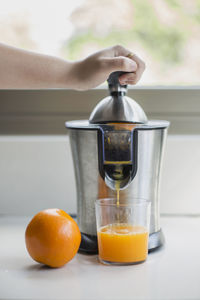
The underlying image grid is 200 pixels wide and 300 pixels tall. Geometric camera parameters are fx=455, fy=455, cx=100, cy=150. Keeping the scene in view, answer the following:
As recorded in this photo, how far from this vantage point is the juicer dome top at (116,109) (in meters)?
0.87

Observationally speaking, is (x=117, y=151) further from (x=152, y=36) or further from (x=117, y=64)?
(x=152, y=36)

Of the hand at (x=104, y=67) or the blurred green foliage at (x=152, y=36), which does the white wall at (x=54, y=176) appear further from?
the blurred green foliage at (x=152, y=36)

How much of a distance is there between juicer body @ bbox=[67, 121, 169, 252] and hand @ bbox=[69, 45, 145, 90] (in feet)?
0.31

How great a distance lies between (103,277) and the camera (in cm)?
76

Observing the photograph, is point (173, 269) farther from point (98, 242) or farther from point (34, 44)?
point (34, 44)

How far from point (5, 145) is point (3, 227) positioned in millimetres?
234

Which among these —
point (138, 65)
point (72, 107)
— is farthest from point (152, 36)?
point (138, 65)

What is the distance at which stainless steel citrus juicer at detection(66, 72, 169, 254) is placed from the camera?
0.84 m

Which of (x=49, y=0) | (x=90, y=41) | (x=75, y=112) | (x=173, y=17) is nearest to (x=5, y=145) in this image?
(x=75, y=112)

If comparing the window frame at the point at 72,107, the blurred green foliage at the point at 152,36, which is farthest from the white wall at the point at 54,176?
the blurred green foliage at the point at 152,36

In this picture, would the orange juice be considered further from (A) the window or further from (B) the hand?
(A) the window

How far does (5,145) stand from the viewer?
1.23 meters

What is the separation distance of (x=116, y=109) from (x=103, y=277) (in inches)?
12.3

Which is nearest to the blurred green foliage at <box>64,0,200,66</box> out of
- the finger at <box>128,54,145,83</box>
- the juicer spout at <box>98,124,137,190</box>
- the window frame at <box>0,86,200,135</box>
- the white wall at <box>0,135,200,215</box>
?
the window frame at <box>0,86,200,135</box>
